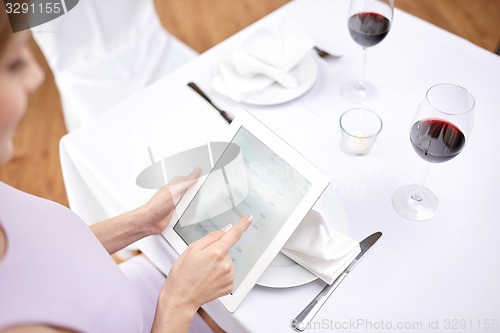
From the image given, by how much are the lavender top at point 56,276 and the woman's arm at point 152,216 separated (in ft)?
0.34

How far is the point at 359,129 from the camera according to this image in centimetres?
97

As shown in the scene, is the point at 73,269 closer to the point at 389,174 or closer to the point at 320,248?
the point at 320,248

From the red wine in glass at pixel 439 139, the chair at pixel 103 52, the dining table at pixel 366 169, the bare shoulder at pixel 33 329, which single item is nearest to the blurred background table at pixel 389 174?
the dining table at pixel 366 169

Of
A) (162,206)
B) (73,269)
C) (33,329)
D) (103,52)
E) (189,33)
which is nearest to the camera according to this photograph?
(33,329)

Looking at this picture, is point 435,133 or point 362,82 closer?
point 435,133

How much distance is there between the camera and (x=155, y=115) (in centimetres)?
105

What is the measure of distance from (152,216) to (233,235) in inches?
7.5

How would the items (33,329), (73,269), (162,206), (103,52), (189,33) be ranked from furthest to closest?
(189,33) → (103,52) → (162,206) → (73,269) → (33,329)

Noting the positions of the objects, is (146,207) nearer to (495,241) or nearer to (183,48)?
(495,241)

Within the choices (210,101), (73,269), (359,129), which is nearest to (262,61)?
(210,101)

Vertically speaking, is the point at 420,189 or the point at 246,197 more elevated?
the point at 420,189

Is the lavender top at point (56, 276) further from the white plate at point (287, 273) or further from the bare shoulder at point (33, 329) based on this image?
the white plate at point (287, 273)

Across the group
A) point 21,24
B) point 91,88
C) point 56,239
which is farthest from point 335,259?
point 91,88

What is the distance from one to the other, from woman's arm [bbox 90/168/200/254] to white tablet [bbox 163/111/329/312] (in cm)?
2
